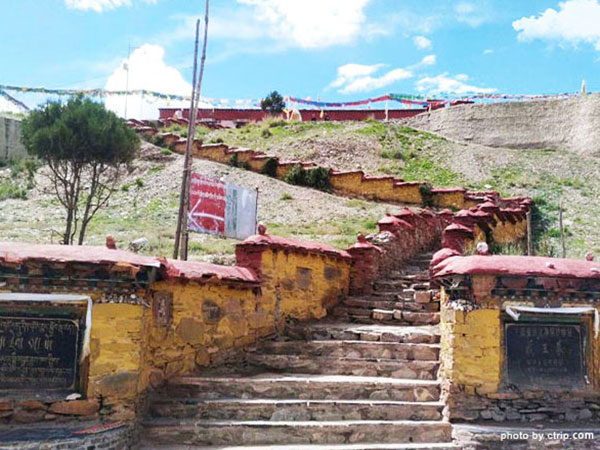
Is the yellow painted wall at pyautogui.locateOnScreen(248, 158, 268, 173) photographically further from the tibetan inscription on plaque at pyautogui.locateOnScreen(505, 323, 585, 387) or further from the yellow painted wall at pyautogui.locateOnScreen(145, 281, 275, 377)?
the tibetan inscription on plaque at pyautogui.locateOnScreen(505, 323, 585, 387)

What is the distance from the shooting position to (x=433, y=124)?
38406 mm

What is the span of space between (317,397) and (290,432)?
2.66 feet

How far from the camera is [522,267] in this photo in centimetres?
782

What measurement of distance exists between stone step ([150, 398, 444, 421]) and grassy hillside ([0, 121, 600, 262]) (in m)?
5.01

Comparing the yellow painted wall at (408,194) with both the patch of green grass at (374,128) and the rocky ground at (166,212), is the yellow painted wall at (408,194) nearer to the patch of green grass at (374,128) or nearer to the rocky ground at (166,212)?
the rocky ground at (166,212)

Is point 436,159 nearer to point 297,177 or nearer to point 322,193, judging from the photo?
point 297,177

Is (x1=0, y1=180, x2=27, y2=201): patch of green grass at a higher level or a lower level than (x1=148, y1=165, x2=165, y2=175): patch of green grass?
lower

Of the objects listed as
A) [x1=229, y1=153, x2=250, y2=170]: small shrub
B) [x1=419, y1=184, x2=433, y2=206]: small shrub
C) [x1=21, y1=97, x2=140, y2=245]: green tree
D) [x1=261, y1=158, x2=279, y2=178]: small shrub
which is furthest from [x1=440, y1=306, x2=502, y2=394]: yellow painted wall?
[x1=229, y1=153, x2=250, y2=170]: small shrub

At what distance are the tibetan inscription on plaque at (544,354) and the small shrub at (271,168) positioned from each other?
741 inches

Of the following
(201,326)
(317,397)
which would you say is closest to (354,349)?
(317,397)

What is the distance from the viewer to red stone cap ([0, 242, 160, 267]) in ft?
22.4

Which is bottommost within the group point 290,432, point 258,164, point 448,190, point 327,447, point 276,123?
point 327,447

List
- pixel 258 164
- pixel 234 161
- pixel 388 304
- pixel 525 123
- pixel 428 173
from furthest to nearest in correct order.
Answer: pixel 525 123, pixel 428 173, pixel 234 161, pixel 258 164, pixel 388 304

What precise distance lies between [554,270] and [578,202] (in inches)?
696
